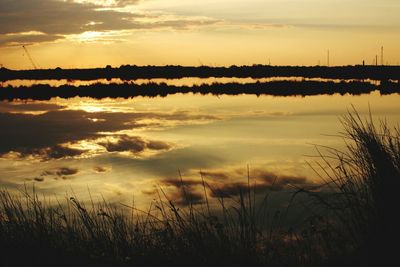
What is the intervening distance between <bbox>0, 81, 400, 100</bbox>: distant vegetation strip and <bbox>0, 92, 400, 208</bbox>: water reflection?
29.0 ft

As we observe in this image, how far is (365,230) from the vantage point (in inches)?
250

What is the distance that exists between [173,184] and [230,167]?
7.02ft

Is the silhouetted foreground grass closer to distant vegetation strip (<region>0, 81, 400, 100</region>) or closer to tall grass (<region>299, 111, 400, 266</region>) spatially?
tall grass (<region>299, 111, 400, 266</region>)

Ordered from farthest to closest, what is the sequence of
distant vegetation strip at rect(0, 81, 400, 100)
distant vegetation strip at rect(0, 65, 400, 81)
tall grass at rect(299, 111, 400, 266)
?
distant vegetation strip at rect(0, 65, 400, 81) < distant vegetation strip at rect(0, 81, 400, 100) < tall grass at rect(299, 111, 400, 266)

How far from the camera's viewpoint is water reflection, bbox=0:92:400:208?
12258 millimetres

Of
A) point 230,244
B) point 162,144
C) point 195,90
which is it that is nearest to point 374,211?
point 230,244

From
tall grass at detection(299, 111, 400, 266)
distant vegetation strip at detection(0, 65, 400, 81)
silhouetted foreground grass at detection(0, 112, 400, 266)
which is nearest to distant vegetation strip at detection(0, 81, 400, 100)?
distant vegetation strip at detection(0, 65, 400, 81)

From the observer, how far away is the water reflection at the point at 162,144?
12258 millimetres

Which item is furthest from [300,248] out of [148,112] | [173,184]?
[148,112]

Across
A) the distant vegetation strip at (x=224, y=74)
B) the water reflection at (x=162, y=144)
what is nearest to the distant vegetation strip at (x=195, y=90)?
the water reflection at (x=162, y=144)

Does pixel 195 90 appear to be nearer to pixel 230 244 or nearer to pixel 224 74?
pixel 224 74

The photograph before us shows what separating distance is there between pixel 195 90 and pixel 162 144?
29.2m

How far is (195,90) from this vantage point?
46.6 meters

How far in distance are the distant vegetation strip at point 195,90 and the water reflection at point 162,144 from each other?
885cm
